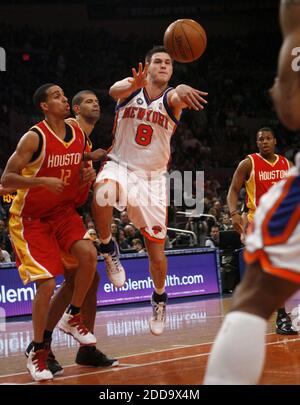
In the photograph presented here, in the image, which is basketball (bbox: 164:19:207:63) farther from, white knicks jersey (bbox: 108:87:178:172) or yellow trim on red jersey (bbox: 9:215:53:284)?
yellow trim on red jersey (bbox: 9:215:53:284)

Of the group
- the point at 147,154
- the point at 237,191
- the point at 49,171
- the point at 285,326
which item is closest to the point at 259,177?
the point at 237,191

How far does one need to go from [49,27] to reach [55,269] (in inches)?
705

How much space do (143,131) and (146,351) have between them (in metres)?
2.17

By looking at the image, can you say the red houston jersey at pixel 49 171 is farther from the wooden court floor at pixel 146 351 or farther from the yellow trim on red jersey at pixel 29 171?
the wooden court floor at pixel 146 351

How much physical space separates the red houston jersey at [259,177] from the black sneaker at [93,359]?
281cm

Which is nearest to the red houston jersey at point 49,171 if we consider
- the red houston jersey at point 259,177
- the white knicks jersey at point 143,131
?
the white knicks jersey at point 143,131

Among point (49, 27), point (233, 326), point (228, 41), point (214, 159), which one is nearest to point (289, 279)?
point (233, 326)

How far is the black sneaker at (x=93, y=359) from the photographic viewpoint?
6461 millimetres

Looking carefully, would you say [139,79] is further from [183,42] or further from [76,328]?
[76,328]

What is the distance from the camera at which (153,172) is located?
6.83m

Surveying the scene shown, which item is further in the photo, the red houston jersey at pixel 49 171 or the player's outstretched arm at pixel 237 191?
the player's outstretched arm at pixel 237 191

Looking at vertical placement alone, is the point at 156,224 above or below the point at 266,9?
below

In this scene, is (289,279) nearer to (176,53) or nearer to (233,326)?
(233,326)

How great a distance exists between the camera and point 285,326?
811 centimetres
